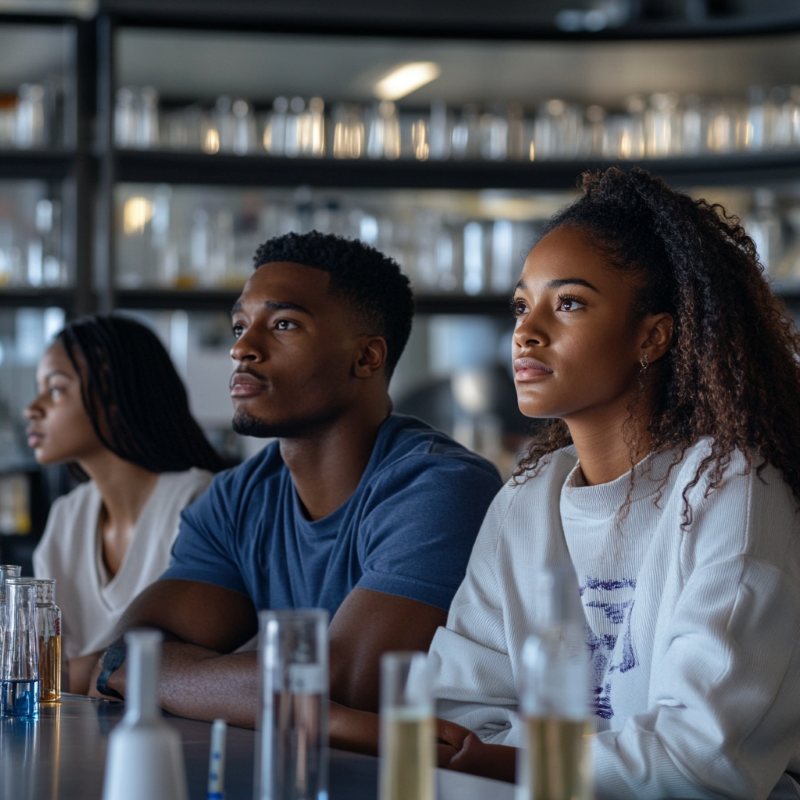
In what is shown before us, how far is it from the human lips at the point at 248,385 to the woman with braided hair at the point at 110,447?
20.9 inches

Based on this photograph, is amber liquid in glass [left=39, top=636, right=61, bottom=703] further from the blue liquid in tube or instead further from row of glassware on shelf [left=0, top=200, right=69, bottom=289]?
row of glassware on shelf [left=0, top=200, right=69, bottom=289]

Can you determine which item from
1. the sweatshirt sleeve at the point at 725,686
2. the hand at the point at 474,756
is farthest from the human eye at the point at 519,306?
the hand at the point at 474,756

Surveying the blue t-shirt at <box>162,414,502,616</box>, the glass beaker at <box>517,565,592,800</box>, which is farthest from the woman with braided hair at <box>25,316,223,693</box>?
the glass beaker at <box>517,565,592,800</box>

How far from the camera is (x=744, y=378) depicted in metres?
1.37

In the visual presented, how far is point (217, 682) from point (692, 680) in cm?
66

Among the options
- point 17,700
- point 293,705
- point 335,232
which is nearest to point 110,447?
point 17,700

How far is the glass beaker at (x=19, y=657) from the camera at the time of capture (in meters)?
1.32

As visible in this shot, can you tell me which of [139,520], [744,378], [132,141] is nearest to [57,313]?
[132,141]

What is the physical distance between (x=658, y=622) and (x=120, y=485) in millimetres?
1497

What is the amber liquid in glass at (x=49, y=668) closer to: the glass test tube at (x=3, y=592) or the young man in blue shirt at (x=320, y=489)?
the glass test tube at (x=3, y=592)

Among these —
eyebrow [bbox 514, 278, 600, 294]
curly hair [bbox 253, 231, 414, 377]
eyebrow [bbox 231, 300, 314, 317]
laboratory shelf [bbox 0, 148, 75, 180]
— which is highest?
laboratory shelf [bbox 0, 148, 75, 180]

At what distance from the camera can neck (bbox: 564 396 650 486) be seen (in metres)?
1.44

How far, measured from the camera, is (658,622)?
4.14ft

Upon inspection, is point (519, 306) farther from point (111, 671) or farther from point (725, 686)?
point (111, 671)
